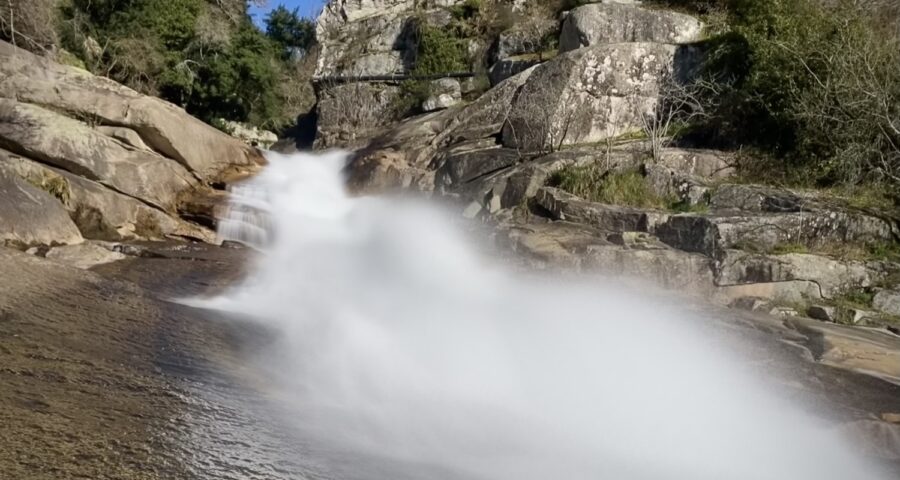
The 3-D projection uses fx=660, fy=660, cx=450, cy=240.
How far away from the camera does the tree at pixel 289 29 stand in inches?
1427

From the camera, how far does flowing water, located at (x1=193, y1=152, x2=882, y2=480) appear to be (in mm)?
5035

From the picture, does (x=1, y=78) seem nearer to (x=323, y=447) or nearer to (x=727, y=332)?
(x=323, y=447)

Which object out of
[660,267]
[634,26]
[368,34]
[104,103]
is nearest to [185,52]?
[368,34]

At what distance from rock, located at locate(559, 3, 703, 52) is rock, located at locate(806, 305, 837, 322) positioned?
12821 mm

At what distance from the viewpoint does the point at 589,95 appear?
18.2 metres

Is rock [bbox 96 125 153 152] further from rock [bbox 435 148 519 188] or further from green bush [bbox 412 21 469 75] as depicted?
green bush [bbox 412 21 469 75]

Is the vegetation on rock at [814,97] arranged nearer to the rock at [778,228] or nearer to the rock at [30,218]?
the rock at [778,228]

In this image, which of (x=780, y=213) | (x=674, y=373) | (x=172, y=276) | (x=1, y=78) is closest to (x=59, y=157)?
(x=1, y=78)

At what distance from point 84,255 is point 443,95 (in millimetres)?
16088

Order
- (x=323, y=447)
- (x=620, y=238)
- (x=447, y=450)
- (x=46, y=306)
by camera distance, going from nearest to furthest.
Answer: (x=323, y=447) < (x=447, y=450) < (x=46, y=306) < (x=620, y=238)

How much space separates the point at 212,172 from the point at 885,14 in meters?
17.0

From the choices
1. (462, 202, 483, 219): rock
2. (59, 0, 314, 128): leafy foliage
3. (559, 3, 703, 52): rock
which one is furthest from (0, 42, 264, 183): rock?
(559, 3, 703, 52): rock

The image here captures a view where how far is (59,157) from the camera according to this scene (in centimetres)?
1318

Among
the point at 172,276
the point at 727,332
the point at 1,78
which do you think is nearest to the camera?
the point at 727,332
